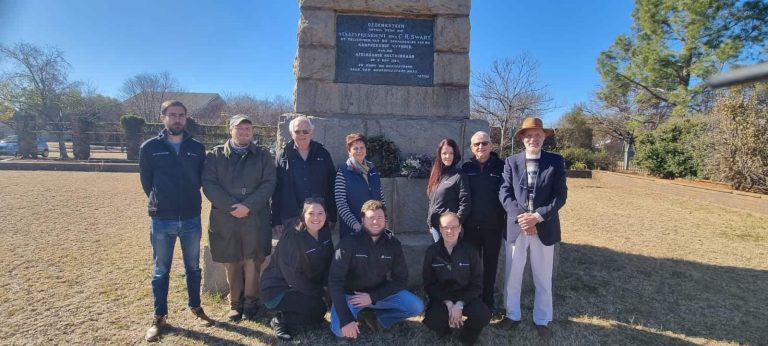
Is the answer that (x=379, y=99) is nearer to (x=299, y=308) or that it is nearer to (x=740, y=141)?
(x=299, y=308)

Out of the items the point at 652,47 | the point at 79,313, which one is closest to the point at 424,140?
the point at 79,313

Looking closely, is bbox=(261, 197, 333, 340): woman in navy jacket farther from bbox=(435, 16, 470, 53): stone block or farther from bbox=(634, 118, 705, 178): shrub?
bbox=(634, 118, 705, 178): shrub

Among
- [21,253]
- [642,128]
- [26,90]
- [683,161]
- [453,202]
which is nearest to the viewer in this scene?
[453,202]

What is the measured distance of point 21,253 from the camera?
5277 millimetres

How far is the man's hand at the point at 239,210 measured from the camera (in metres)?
3.42

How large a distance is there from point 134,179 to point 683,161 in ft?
61.2

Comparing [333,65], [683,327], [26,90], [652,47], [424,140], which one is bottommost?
[683,327]

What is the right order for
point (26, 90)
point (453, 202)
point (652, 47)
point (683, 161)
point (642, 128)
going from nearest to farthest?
point (453, 202), point (683, 161), point (652, 47), point (642, 128), point (26, 90)

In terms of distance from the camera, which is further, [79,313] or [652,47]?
[652,47]

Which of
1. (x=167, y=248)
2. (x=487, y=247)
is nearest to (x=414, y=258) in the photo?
(x=487, y=247)

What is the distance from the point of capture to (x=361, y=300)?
3223 mm

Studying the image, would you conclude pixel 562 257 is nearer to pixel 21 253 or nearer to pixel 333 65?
pixel 333 65

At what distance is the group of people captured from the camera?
10.8 ft

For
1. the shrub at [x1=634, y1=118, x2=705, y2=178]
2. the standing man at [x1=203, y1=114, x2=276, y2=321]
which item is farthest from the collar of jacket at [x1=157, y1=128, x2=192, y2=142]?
the shrub at [x1=634, y1=118, x2=705, y2=178]
